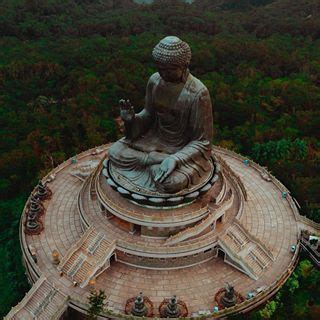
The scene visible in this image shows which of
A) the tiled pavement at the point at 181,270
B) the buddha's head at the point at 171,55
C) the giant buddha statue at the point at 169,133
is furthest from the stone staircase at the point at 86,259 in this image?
the buddha's head at the point at 171,55

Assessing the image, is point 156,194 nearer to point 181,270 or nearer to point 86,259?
point 181,270

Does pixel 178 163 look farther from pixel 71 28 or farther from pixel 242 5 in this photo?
pixel 242 5

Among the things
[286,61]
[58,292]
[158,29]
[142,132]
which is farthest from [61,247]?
[158,29]

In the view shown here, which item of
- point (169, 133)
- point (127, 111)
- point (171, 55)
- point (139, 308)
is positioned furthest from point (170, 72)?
point (139, 308)

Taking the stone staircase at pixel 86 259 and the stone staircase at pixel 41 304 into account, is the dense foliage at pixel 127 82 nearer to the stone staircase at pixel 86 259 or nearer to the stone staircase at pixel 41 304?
the stone staircase at pixel 41 304

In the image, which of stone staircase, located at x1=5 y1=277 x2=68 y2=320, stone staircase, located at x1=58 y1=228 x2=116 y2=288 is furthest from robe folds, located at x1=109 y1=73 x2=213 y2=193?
stone staircase, located at x1=5 y1=277 x2=68 y2=320
